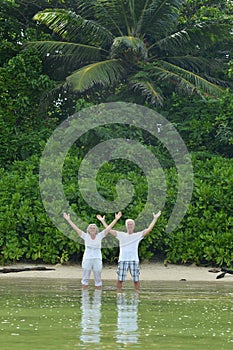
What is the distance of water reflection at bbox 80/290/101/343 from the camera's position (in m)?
8.91

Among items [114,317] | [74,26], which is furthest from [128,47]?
[114,317]

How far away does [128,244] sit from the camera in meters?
15.3

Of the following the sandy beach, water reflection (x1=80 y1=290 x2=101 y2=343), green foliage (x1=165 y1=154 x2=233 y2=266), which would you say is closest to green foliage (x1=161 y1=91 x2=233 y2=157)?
green foliage (x1=165 y1=154 x2=233 y2=266)

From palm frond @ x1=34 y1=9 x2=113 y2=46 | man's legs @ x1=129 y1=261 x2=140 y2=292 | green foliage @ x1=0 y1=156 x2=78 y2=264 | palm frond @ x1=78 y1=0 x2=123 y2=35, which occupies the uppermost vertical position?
palm frond @ x1=78 y1=0 x2=123 y2=35

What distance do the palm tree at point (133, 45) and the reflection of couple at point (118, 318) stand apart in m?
11.5

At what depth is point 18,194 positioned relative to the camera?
65.1 ft

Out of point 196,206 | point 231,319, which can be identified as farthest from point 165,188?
point 231,319

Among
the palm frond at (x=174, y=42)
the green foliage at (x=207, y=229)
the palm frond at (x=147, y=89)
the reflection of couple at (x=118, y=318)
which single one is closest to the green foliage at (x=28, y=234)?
the green foliage at (x=207, y=229)

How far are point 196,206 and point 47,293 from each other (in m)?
6.81

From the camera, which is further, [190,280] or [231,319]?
[190,280]

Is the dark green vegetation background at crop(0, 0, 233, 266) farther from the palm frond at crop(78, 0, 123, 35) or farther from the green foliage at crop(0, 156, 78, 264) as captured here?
the palm frond at crop(78, 0, 123, 35)

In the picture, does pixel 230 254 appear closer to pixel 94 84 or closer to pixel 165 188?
pixel 165 188

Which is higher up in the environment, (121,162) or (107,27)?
(107,27)

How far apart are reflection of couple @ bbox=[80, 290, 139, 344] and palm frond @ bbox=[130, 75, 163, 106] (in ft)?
35.7
